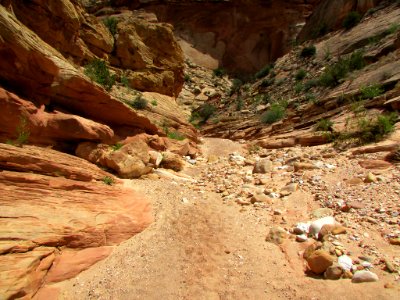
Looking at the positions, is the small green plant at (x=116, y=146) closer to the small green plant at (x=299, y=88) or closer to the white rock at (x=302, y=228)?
the white rock at (x=302, y=228)

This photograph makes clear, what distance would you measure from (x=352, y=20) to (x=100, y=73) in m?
16.0

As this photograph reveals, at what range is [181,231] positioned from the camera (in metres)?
4.77

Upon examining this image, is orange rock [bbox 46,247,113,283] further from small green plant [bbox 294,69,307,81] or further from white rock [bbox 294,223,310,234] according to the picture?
small green plant [bbox 294,69,307,81]

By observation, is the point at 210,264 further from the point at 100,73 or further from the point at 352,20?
the point at 352,20

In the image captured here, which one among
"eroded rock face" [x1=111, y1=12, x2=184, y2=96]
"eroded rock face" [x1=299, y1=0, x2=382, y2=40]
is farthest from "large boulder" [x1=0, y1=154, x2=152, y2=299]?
"eroded rock face" [x1=299, y1=0, x2=382, y2=40]

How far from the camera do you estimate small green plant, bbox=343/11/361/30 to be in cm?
1839

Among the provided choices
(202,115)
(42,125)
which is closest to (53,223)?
(42,125)

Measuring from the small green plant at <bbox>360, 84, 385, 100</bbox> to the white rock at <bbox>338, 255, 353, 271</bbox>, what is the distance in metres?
7.30

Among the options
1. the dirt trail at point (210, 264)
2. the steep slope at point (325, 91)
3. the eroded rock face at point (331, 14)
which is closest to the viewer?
the dirt trail at point (210, 264)

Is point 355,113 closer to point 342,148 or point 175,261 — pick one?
point 342,148

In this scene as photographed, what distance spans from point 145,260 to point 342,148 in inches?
227

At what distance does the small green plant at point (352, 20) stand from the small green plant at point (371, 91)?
11.0m

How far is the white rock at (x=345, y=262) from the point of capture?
3.46 m

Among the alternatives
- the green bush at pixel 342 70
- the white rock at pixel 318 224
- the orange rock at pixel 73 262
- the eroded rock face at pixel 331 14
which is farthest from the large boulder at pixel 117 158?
the eroded rock face at pixel 331 14
